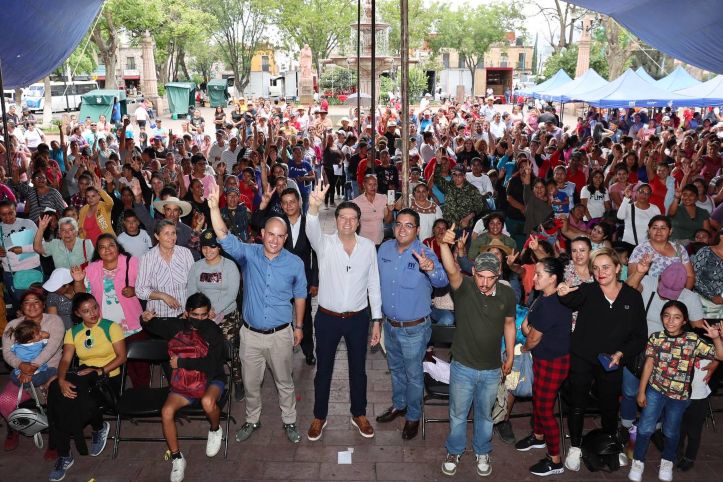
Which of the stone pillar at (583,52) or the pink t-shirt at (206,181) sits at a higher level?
the stone pillar at (583,52)

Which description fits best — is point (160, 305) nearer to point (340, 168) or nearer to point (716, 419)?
point (716, 419)

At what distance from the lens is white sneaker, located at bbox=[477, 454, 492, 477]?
488 centimetres

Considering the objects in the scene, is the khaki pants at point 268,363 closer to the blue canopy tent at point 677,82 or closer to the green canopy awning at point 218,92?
the blue canopy tent at point 677,82

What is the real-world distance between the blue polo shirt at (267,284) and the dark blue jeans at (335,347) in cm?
31

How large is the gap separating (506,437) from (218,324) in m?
2.67

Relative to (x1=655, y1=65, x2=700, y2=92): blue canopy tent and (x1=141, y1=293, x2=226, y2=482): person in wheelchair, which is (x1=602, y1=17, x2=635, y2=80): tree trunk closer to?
(x1=655, y1=65, x2=700, y2=92): blue canopy tent

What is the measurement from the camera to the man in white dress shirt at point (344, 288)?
5.04 metres

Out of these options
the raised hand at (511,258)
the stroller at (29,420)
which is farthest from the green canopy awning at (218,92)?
the stroller at (29,420)

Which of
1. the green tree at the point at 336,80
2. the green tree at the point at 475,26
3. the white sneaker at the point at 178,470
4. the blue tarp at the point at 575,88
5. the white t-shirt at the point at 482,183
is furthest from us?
the green tree at the point at 475,26

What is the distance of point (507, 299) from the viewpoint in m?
4.54

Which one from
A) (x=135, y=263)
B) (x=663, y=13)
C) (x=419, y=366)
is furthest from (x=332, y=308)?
(x=663, y=13)

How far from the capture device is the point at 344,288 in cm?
504

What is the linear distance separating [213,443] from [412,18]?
48.8 m

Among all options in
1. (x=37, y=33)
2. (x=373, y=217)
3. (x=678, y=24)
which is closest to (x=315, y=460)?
(x=373, y=217)
